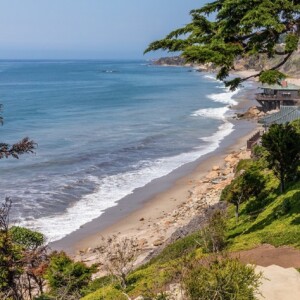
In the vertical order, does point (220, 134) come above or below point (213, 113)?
below

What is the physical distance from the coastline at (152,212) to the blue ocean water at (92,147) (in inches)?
34.3

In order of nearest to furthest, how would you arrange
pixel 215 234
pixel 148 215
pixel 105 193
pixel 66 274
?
pixel 215 234 < pixel 66 274 < pixel 148 215 < pixel 105 193

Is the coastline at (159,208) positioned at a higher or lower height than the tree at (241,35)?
lower

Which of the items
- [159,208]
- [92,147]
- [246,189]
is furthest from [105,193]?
[92,147]

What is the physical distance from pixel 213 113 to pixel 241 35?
5967 cm

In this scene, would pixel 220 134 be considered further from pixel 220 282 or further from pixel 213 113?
pixel 220 282

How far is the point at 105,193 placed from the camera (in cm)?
3312

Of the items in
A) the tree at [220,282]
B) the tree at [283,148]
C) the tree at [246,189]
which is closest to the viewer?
the tree at [220,282]

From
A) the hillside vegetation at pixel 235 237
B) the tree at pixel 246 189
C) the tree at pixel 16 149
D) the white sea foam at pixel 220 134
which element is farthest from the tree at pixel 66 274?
the white sea foam at pixel 220 134

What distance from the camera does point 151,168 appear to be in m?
40.0

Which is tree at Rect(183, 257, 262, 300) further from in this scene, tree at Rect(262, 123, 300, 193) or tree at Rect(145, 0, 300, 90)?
tree at Rect(262, 123, 300, 193)

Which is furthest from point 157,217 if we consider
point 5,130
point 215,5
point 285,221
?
point 5,130

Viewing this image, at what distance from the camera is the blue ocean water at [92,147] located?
30750 millimetres

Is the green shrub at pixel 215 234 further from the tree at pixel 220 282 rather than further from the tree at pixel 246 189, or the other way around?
the tree at pixel 220 282
